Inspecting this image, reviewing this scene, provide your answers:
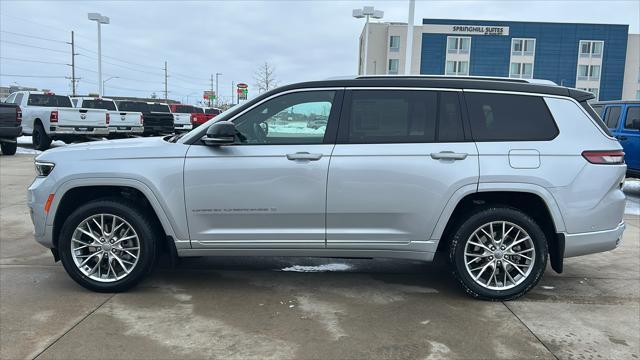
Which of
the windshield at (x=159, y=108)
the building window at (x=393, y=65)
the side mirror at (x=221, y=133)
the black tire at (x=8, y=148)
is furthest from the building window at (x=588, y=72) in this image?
the side mirror at (x=221, y=133)

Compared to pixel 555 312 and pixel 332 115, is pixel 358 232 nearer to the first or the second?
pixel 332 115

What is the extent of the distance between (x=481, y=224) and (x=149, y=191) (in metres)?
2.78

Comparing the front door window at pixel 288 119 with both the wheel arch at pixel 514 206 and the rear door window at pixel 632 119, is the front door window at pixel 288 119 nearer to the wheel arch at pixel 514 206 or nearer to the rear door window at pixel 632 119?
the wheel arch at pixel 514 206

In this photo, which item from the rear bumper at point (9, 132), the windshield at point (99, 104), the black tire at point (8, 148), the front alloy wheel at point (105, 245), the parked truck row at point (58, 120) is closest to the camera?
the front alloy wheel at point (105, 245)

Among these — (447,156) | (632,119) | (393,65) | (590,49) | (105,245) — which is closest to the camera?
(447,156)

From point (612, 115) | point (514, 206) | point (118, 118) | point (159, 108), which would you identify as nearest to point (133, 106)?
point (159, 108)

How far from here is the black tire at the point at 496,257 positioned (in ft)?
13.6

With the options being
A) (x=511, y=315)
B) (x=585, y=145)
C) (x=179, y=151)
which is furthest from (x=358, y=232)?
(x=585, y=145)

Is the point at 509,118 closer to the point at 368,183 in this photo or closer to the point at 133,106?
the point at 368,183

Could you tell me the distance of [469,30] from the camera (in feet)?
193

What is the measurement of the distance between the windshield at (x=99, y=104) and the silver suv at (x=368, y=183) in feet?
58.2

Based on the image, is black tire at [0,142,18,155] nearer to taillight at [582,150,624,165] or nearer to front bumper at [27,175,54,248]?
front bumper at [27,175,54,248]

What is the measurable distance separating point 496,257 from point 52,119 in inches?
632

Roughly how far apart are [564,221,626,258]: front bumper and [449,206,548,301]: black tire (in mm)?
195
